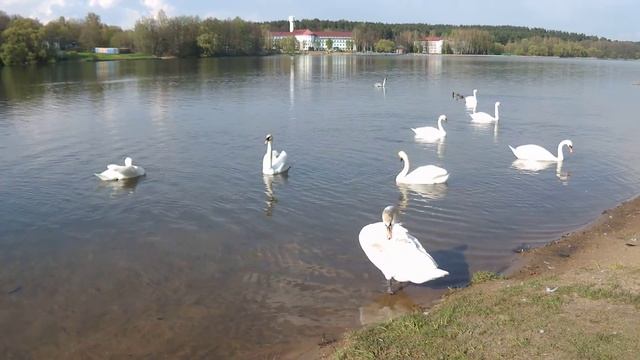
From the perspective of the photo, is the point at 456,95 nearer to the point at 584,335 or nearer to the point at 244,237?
the point at 244,237

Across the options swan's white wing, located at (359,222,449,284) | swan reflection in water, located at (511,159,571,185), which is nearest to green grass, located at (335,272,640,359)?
swan's white wing, located at (359,222,449,284)

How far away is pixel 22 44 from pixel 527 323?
9298cm

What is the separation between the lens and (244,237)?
1251 cm

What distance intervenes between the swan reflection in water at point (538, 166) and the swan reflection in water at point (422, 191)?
401 cm

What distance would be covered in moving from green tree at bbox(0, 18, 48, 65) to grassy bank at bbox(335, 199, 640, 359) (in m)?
88.9

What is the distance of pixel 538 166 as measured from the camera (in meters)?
19.5

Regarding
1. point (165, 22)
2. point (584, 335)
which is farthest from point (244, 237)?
point (165, 22)

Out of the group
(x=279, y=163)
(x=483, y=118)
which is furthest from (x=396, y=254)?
(x=483, y=118)

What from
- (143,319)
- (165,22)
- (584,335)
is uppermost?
(165,22)

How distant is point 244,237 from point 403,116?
66.1ft

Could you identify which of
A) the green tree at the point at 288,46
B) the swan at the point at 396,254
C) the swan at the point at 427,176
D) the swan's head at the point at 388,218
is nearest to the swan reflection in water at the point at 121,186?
A: the swan at the point at 427,176

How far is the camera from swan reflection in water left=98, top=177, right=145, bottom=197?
16.0 meters

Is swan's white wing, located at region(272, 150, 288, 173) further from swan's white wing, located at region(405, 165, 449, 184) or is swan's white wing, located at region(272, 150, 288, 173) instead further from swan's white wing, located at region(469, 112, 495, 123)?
swan's white wing, located at region(469, 112, 495, 123)

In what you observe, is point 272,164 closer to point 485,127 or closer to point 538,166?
point 538,166
